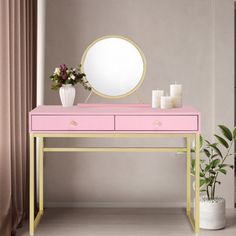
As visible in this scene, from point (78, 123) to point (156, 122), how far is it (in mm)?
483

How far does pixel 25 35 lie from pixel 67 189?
1.27m

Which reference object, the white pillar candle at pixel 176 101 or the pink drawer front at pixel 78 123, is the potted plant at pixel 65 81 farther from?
the white pillar candle at pixel 176 101

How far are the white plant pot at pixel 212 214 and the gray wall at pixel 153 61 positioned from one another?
1.85 ft

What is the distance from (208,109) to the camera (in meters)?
4.38

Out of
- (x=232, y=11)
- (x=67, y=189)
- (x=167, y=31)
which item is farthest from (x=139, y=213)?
(x=232, y=11)

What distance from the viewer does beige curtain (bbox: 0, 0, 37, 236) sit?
3453 millimetres

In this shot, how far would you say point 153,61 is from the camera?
14.3ft

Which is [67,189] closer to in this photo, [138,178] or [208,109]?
[138,178]

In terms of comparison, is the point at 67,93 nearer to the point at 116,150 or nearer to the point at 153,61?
the point at 116,150

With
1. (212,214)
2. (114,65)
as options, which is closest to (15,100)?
(114,65)

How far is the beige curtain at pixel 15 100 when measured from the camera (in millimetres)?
3453

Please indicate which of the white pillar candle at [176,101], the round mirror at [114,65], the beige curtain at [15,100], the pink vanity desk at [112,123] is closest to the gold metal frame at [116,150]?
the pink vanity desk at [112,123]

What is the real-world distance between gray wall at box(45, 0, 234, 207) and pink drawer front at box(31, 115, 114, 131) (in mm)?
812

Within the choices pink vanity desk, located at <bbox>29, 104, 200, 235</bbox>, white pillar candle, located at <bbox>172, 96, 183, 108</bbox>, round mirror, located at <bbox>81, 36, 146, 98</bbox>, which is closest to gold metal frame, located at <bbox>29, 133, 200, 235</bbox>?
pink vanity desk, located at <bbox>29, 104, 200, 235</bbox>
